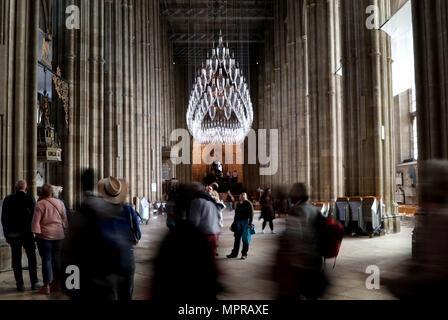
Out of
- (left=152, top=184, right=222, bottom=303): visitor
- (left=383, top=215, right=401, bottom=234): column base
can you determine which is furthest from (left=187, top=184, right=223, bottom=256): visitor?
(left=383, top=215, right=401, bottom=234): column base

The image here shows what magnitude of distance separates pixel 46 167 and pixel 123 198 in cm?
1014

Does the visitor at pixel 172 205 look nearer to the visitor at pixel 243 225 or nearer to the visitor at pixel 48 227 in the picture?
the visitor at pixel 48 227

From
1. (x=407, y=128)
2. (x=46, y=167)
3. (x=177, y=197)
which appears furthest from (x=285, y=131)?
(x=177, y=197)

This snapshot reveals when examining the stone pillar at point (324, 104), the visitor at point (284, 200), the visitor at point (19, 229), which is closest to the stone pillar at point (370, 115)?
the visitor at point (284, 200)

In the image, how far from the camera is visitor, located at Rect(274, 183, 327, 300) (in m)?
3.44

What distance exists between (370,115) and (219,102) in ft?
48.0

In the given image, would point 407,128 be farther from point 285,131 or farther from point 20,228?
point 20,228

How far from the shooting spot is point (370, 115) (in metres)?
13.5

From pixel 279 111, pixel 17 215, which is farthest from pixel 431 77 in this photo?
pixel 279 111

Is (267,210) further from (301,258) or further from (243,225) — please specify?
(301,258)

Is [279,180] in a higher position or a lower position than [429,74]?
lower

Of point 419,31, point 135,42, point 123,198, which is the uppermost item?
point 135,42

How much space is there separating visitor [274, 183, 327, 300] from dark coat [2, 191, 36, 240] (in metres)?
4.09
